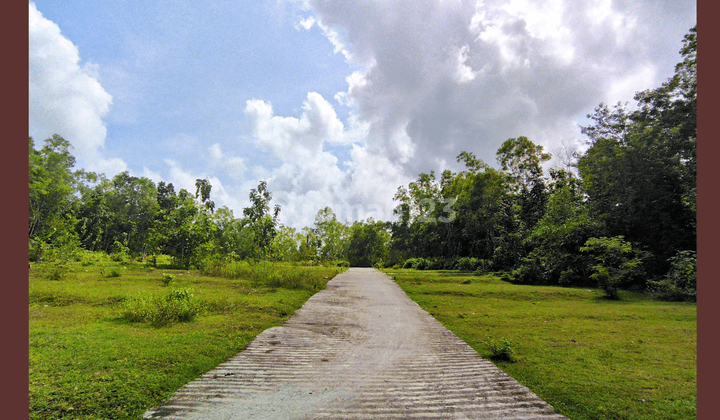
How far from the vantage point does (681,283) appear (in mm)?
14273

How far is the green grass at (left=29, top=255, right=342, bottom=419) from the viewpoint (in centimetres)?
333

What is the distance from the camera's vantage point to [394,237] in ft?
204

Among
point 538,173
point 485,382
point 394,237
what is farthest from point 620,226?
point 394,237

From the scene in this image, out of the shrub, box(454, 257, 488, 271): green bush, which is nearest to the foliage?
box(454, 257, 488, 271): green bush

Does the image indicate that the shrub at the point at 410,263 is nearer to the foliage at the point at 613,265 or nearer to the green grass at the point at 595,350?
the foliage at the point at 613,265

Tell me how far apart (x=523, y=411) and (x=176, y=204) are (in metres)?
22.6

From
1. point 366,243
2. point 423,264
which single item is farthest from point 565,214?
point 366,243

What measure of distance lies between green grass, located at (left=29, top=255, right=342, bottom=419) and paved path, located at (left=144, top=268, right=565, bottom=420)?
13.6 inches

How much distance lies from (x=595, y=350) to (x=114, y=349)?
8.29 metres

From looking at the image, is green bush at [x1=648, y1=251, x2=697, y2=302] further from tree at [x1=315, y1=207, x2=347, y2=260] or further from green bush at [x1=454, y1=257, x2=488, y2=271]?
tree at [x1=315, y1=207, x2=347, y2=260]

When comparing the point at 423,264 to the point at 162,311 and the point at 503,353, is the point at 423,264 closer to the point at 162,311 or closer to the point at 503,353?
the point at 503,353

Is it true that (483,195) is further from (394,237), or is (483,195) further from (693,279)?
(394,237)

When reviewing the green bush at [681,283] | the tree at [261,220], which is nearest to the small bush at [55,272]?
the tree at [261,220]

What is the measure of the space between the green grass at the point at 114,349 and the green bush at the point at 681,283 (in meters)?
16.2
